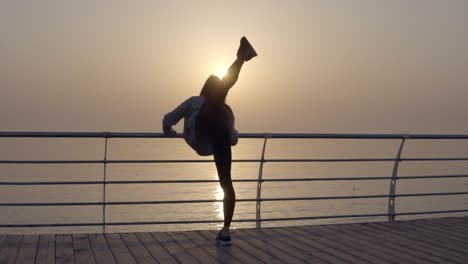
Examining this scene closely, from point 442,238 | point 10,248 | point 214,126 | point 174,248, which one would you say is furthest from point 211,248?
point 442,238

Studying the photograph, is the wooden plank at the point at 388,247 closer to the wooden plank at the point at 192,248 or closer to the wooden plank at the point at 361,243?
the wooden plank at the point at 361,243

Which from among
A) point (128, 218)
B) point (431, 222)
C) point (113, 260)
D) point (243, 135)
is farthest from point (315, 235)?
point (128, 218)

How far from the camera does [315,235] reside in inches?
219

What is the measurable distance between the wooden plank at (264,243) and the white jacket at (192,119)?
88cm

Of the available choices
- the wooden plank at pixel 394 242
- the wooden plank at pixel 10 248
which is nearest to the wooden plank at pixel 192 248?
the wooden plank at pixel 10 248

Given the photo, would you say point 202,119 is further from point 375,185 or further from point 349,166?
point 349,166

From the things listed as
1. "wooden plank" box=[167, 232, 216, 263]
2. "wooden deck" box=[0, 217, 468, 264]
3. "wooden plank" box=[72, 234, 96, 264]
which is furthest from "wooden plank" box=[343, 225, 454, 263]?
"wooden plank" box=[72, 234, 96, 264]

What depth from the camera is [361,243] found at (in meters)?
5.22

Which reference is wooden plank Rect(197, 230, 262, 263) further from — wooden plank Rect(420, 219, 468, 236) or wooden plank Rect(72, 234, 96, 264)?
wooden plank Rect(420, 219, 468, 236)

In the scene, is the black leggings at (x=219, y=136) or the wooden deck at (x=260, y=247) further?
the black leggings at (x=219, y=136)

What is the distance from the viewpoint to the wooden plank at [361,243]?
15.4ft

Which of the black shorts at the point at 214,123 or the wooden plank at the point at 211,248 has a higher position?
the black shorts at the point at 214,123

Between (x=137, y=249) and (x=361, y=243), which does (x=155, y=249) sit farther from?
(x=361, y=243)

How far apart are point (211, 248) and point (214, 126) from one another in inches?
38.9
